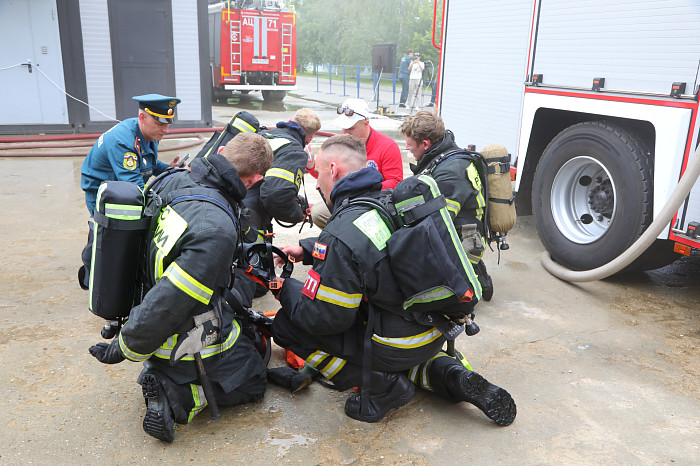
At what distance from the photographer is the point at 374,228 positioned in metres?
2.74

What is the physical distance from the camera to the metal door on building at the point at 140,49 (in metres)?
10.7

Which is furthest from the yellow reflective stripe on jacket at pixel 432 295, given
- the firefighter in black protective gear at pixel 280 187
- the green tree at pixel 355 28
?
the green tree at pixel 355 28

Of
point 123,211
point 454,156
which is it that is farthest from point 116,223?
point 454,156

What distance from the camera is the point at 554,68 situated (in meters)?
5.15

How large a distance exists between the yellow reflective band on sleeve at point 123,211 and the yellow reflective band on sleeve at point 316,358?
1.15 m

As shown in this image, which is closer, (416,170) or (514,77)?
(416,170)

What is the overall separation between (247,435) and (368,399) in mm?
616

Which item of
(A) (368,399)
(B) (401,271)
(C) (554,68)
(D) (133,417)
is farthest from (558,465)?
(C) (554,68)

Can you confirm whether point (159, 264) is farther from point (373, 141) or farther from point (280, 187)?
point (373, 141)

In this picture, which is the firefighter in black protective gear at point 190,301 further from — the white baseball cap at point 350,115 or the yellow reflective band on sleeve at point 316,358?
the white baseball cap at point 350,115

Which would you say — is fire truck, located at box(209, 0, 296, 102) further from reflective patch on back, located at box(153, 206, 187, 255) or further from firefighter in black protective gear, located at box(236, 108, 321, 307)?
reflective patch on back, located at box(153, 206, 187, 255)

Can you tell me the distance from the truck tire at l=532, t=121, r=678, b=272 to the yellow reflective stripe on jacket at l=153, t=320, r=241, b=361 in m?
3.20

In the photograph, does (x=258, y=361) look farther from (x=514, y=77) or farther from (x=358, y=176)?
(x=514, y=77)

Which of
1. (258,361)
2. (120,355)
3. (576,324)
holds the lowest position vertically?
(576,324)
